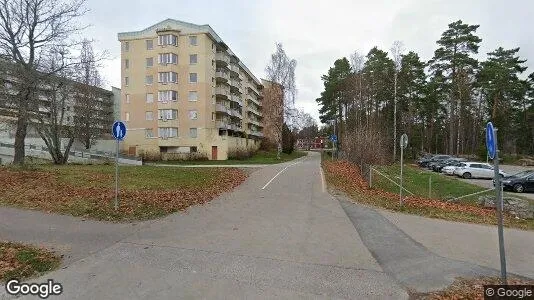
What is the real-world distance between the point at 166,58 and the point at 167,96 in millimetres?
5353

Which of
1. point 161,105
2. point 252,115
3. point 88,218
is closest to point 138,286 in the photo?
point 88,218

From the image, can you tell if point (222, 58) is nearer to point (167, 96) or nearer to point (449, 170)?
point (167, 96)

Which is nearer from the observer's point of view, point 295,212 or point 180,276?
point 180,276

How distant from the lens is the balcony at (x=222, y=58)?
5557cm

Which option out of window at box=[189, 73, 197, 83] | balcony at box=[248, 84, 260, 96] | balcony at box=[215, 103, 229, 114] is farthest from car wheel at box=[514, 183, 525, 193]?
balcony at box=[248, 84, 260, 96]

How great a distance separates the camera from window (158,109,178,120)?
50.5m

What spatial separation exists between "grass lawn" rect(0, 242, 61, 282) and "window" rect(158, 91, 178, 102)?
45497 mm

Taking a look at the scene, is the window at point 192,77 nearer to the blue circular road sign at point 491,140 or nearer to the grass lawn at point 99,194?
the grass lawn at point 99,194

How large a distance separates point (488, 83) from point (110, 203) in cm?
5583

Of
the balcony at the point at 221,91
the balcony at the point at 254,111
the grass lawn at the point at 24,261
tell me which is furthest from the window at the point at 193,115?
A: the grass lawn at the point at 24,261

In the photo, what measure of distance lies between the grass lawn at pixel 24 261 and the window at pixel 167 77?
151ft

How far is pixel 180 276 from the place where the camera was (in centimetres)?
538

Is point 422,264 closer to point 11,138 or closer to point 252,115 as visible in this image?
point 11,138

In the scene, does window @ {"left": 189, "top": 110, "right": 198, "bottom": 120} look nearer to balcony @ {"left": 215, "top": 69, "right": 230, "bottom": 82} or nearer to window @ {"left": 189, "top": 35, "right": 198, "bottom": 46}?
balcony @ {"left": 215, "top": 69, "right": 230, "bottom": 82}
